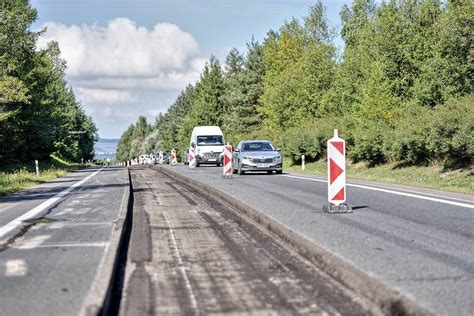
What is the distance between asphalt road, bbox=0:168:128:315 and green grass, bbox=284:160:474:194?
9.66 m

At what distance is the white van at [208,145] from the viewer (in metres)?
39.8

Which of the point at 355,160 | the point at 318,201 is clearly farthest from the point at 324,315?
the point at 355,160

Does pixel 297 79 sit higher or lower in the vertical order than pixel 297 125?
higher

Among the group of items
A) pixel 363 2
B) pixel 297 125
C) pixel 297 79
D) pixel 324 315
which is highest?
pixel 363 2

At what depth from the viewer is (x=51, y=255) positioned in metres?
6.78

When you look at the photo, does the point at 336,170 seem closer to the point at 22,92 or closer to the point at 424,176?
the point at 424,176

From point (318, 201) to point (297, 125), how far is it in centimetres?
3464

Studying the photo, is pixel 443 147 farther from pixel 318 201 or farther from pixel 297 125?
pixel 297 125

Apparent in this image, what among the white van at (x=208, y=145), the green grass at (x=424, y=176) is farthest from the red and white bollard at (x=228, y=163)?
the white van at (x=208, y=145)

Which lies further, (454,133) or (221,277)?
(454,133)

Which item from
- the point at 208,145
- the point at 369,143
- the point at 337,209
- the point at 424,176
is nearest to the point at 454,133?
the point at 424,176

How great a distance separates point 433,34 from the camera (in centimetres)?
3600

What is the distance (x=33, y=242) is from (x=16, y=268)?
1.71m

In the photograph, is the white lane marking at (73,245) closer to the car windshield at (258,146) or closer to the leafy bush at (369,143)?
the leafy bush at (369,143)
